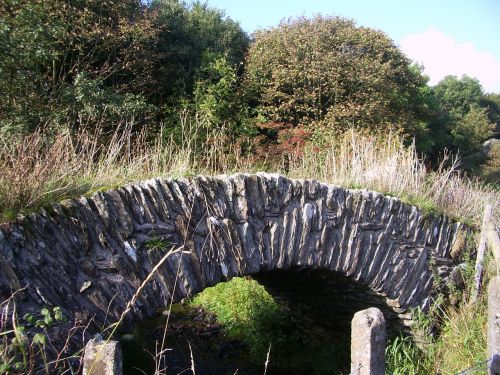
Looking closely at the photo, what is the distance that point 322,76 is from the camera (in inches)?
464

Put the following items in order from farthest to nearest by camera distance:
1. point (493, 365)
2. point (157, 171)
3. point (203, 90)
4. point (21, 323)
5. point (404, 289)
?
point (203, 90)
point (404, 289)
point (157, 171)
point (21, 323)
point (493, 365)

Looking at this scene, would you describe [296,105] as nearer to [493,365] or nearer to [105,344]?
[493,365]

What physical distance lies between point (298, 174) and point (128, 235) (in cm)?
339

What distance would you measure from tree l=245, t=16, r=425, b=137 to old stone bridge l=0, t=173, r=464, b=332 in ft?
19.0

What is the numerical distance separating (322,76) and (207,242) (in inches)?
345

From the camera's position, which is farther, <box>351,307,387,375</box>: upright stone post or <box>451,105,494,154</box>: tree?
<box>451,105,494,154</box>: tree

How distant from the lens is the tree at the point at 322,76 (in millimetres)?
11445

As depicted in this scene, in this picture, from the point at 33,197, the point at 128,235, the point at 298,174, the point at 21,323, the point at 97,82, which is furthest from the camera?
the point at 97,82

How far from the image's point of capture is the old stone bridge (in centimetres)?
288

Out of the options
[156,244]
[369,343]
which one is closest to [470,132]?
[156,244]

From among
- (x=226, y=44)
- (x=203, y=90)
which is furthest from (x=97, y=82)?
(x=226, y=44)

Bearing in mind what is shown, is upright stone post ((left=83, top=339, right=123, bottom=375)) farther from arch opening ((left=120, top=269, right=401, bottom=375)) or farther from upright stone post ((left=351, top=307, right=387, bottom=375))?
arch opening ((left=120, top=269, right=401, bottom=375))

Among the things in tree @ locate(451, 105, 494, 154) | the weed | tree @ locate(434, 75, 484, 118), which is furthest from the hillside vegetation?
tree @ locate(434, 75, 484, 118)

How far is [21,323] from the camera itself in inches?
103
